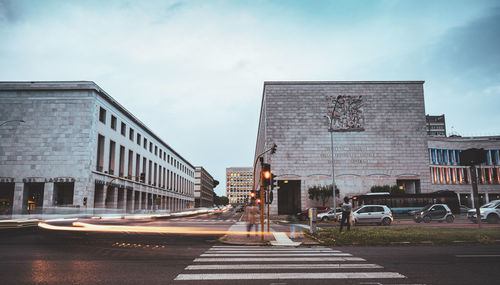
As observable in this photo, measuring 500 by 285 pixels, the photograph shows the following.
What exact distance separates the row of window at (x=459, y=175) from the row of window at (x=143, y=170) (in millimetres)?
54481

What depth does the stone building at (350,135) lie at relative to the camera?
1984 inches

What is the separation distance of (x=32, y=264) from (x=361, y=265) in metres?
7.58

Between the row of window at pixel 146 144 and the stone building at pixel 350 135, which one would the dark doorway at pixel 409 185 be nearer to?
the stone building at pixel 350 135

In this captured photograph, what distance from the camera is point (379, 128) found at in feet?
168

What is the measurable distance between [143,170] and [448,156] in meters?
58.6

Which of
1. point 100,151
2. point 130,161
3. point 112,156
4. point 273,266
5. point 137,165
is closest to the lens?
point 273,266

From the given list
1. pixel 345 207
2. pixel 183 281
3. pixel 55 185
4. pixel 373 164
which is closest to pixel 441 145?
pixel 373 164

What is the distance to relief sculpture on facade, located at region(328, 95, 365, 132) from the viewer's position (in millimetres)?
51125

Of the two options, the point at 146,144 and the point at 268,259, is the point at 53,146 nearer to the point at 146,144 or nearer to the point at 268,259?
the point at 146,144

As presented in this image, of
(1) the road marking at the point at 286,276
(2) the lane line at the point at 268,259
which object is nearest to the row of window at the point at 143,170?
(2) the lane line at the point at 268,259

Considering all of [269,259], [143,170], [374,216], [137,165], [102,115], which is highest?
[102,115]

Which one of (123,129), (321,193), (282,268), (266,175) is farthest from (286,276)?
(123,129)

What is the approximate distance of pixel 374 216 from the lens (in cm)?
2495

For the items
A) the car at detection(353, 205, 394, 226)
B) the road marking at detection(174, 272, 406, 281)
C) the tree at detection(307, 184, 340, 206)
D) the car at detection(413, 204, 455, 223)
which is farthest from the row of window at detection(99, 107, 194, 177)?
the road marking at detection(174, 272, 406, 281)
